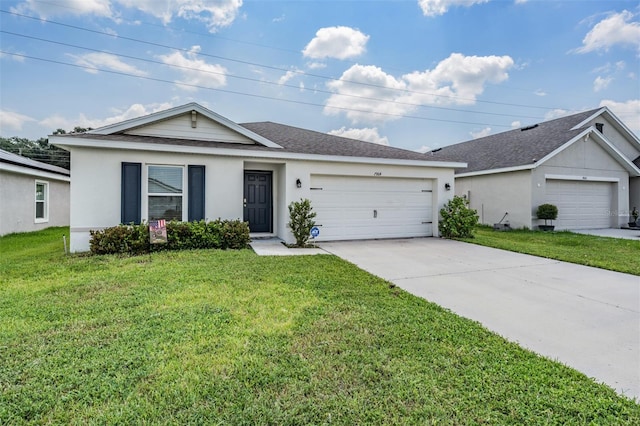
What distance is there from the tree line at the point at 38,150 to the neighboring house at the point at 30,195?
23643 millimetres

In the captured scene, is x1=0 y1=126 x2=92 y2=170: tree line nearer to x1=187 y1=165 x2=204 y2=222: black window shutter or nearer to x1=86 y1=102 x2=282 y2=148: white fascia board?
x1=86 y1=102 x2=282 y2=148: white fascia board

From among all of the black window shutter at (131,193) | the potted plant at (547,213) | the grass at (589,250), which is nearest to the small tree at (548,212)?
the potted plant at (547,213)

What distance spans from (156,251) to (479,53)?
57.7 feet

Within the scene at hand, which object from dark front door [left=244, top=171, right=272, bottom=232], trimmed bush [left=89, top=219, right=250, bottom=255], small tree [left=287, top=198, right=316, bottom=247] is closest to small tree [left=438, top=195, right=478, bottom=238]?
small tree [left=287, top=198, right=316, bottom=247]

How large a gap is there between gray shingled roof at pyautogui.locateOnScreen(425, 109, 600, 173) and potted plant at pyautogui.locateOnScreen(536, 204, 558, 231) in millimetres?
1903

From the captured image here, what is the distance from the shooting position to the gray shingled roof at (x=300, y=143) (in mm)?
8336

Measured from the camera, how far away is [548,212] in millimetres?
12945

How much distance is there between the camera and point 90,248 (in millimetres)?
7465

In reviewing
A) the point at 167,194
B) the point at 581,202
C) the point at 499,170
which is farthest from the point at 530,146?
the point at 167,194

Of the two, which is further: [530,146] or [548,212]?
[530,146]

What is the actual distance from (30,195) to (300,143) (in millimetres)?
11205

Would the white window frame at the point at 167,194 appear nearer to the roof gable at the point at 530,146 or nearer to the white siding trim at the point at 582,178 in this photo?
the roof gable at the point at 530,146

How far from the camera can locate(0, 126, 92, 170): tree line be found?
3384cm

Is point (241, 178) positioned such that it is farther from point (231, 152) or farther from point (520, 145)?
point (520, 145)
